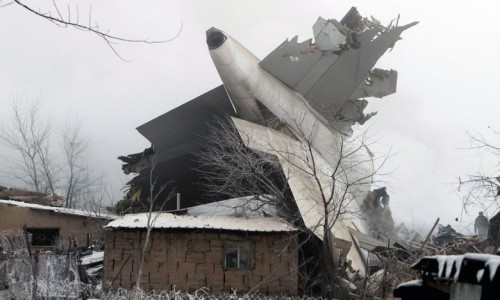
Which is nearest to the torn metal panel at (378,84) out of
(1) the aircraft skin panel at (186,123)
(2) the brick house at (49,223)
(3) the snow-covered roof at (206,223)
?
(1) the aircraft skin panel at (186,123)

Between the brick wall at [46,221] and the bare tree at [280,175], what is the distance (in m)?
9.24

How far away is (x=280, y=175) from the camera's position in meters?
14.8

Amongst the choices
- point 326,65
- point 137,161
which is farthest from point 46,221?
point 326,65

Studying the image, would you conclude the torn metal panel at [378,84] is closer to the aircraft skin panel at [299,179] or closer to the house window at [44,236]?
the aircraft skin panel at [299,179]

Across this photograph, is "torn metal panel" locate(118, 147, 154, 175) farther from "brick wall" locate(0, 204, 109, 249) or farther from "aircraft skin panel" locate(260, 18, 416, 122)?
"aircraft skin panel" locate(260, 18, 416, 122)

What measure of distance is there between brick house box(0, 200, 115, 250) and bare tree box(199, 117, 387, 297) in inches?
335

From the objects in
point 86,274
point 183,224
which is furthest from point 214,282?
point 86,274

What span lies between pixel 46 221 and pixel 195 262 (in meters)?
11.5

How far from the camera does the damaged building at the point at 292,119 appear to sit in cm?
1510

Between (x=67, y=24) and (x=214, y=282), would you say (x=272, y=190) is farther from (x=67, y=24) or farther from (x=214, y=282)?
(x=67, y=24)

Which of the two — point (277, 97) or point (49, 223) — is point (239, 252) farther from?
point (49, 223)

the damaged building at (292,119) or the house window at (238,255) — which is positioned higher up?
the damaged building at (292,119)

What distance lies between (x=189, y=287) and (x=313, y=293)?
3.55m

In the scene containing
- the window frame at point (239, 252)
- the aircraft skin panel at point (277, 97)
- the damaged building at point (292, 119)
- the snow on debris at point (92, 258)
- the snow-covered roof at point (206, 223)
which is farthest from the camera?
the snow on debris at point (92, 258)
